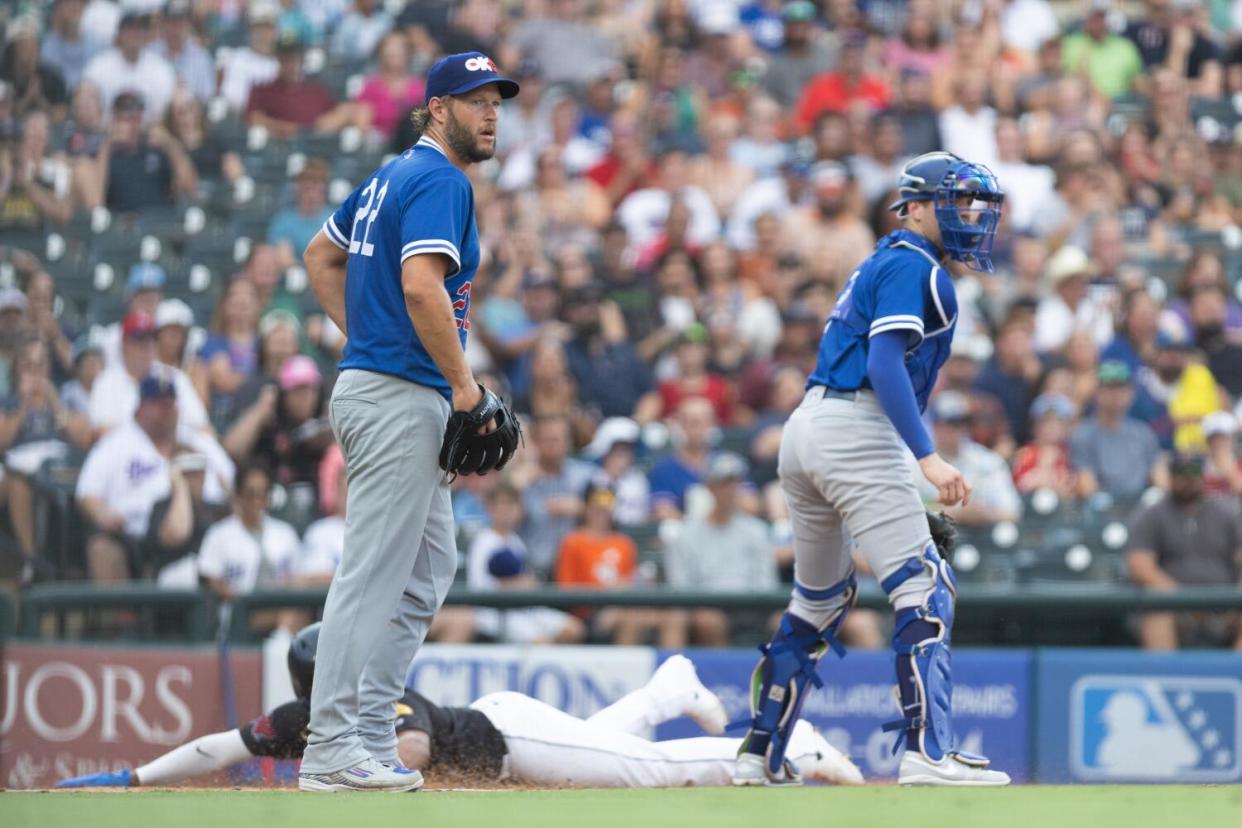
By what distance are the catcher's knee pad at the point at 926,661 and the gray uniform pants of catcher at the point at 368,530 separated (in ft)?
4.82

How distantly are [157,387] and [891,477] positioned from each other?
5772mm

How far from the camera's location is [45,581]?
9844 mm

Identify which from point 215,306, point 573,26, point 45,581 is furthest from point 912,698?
point 573,26

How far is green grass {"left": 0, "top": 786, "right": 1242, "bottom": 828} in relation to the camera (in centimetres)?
411

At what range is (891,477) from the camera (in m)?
5.91

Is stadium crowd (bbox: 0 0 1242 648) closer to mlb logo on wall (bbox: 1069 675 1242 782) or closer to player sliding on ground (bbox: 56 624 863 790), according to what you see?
mlb logo on wall (bbox: 1069 675 1242 782)

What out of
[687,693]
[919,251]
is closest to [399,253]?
[919,251]

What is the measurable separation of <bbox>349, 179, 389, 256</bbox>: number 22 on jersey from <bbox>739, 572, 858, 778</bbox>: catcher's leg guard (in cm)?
179

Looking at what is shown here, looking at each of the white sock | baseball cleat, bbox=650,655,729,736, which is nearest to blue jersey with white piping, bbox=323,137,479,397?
the white sock

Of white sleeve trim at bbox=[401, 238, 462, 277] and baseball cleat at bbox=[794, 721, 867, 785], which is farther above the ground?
white sleeve trim at bbox=[401, 238, 462, 277]

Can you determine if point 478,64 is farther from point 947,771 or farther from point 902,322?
point 947,771

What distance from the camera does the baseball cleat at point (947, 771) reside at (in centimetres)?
559

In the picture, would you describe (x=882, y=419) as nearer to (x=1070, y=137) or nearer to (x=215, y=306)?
(x=215, y=306)

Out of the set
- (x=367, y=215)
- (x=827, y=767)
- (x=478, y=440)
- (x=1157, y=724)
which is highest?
(x=367, y=215)
